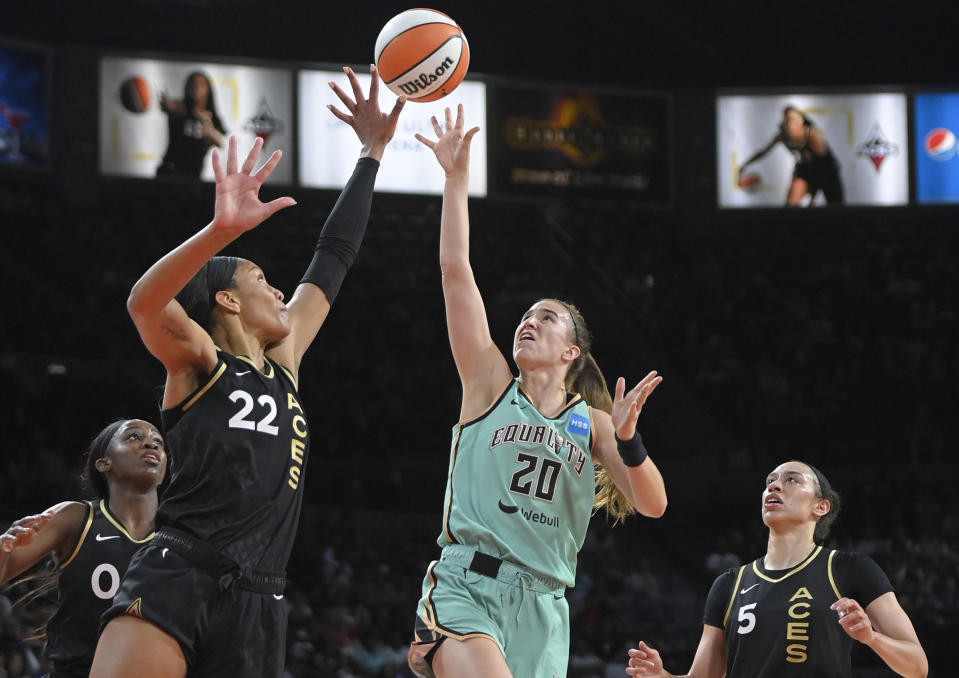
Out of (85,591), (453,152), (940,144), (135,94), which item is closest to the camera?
(85,591)

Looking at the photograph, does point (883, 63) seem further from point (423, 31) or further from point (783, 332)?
point (423, 31)

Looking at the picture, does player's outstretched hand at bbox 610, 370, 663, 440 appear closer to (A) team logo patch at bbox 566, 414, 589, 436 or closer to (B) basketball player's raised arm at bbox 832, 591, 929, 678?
(A) team logo patch at bbox 566, 414, 589, 436

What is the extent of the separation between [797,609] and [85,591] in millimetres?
3254

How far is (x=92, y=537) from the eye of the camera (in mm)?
5156

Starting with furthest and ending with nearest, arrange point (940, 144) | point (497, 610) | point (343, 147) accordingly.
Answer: point (940, 144) → point (343, 147) → point (497, 610)

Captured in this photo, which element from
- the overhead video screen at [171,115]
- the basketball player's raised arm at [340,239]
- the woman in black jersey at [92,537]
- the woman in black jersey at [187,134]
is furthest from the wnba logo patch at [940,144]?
the woman in black jersey at [92,537]

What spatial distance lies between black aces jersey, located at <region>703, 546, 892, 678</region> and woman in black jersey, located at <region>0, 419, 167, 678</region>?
9.31ft

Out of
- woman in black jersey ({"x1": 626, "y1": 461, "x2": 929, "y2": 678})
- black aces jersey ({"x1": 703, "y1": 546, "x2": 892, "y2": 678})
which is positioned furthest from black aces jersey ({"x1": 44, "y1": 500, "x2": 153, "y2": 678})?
black aces jersey ({"x1": 703, "y1": 546, "x2": 892, "y2": 678})

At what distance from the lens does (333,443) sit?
52.9ft

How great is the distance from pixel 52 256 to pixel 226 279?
47.4 feet

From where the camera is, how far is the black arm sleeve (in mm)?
4652

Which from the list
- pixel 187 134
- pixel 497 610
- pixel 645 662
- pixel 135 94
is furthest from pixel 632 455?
pixel 135 94

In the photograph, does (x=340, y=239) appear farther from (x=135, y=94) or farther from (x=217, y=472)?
(x=135, y=94)

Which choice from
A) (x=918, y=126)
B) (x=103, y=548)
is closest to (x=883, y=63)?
(x=918, y=126)
